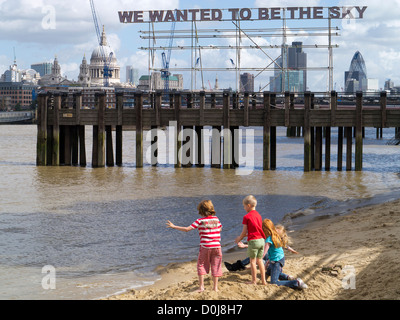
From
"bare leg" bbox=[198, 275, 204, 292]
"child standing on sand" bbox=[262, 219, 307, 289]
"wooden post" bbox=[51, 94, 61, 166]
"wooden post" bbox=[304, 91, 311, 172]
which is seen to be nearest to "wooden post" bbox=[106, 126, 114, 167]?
"wooden post" bbox=[51, 94, 61, 166]

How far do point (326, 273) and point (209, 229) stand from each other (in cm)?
259

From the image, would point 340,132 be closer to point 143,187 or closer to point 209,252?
point 143,187

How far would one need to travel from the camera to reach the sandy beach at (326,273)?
1052 centimetres

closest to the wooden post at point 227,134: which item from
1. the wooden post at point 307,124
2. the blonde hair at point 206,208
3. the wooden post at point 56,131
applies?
the wooden post at point 307,124

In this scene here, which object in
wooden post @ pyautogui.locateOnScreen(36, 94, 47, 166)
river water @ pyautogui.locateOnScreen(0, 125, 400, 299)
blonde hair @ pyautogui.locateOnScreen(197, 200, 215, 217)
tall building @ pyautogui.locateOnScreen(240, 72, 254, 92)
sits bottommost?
A: river water @ pyautogui.locateOnScreen(0, 125, 400, 299)

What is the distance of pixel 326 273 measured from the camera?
1177 centimetres

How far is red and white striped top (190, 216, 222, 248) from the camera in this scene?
34.5ft

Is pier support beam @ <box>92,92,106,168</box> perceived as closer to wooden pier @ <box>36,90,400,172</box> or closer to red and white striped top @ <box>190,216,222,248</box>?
wooden pier @ <box>36,90,400,172</box>

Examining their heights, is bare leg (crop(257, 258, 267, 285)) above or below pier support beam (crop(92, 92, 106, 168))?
below

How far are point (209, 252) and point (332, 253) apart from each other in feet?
12.7

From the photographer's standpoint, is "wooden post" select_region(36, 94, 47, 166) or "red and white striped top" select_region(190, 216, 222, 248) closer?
"red and white striped top" select_region(190, 216, 222, 248)

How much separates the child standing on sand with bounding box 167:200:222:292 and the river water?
2.20 meters

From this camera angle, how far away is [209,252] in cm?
1076
